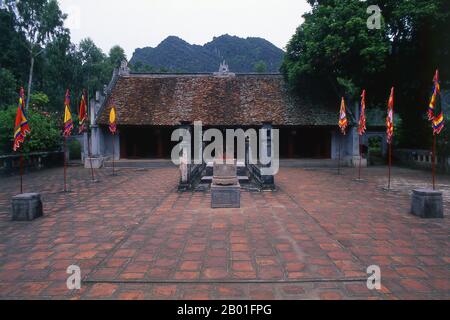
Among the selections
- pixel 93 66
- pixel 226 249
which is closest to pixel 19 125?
pixel 226 249

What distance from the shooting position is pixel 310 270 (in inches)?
173

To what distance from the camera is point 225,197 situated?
8391 mm

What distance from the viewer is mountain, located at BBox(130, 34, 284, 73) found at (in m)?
86.5

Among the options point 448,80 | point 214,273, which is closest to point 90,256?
point 214,273

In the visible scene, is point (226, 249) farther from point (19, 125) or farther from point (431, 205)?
point (19, 125)

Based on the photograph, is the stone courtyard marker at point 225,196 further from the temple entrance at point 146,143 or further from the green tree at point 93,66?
the green tree at point 93,66

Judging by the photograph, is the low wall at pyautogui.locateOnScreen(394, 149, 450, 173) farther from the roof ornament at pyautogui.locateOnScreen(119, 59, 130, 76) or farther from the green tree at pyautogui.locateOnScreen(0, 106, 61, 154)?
the green tree at pyautogui.locateOnScreen(0, 106, 61, 154)

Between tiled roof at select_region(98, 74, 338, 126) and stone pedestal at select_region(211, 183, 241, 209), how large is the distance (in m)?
11.4

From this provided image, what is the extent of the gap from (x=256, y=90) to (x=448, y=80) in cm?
1227

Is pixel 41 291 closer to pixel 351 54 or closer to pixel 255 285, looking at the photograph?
pixel 255 285

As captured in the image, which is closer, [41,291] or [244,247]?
[41,291]

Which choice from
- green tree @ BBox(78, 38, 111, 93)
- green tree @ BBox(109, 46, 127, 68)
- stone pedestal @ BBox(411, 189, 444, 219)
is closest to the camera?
stone pedestal @ BBox(411, 189, 444, 219)

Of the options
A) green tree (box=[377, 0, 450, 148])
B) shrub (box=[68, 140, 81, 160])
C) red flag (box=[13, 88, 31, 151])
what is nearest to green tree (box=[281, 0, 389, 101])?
green tree (box=[377, 0, 450, 148])

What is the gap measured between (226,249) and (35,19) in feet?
101
